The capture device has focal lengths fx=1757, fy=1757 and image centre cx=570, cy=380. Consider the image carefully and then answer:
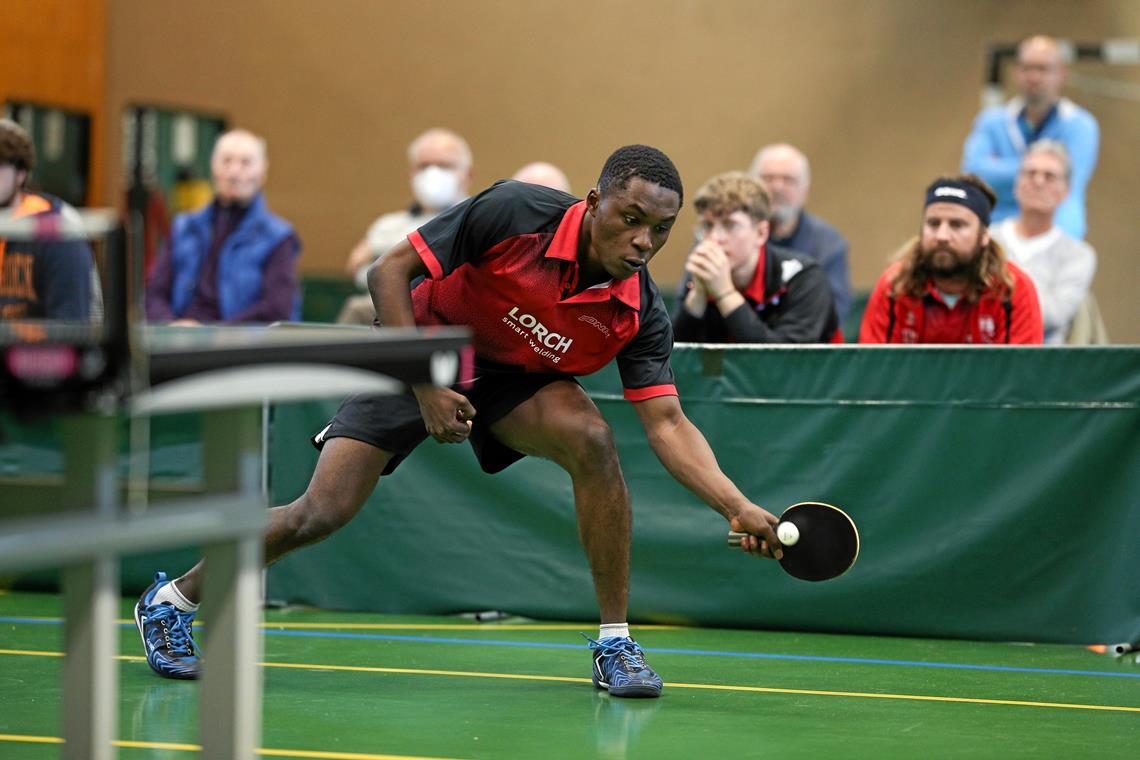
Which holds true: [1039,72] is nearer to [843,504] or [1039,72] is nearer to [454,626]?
[843,504]

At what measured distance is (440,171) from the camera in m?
8.96

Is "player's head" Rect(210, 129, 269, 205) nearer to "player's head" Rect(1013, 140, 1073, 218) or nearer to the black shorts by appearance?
"player's head" Rect(1013, 140, 1073, 218)

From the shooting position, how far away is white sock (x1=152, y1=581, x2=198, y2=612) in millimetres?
5129

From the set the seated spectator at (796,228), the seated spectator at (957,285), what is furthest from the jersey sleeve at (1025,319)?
the seated spectator at (796,228)

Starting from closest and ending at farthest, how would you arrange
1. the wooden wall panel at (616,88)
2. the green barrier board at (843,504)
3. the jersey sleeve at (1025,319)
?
1. the green barrier board at (843,504)
2. the jersey sleeve at (1025,319)
3. the wooden wall panel at (616,88)

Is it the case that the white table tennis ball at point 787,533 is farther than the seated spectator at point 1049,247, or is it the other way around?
the seated spectator at point 1049,247

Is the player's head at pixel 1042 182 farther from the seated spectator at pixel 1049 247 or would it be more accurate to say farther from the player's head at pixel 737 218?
the player's head at pixel 737 218

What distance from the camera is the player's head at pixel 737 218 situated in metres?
6.89

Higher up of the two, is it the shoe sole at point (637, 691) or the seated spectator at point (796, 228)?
the seated spectator at point (796, 228)

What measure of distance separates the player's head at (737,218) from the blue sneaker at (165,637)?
2746 mm

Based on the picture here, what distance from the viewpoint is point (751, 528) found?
445cm

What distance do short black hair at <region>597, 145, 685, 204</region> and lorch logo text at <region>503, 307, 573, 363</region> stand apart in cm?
46

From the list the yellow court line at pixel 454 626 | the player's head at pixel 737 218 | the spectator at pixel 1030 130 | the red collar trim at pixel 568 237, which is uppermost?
the spectator at pixel 1030 130

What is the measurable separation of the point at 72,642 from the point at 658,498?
12.4ft
